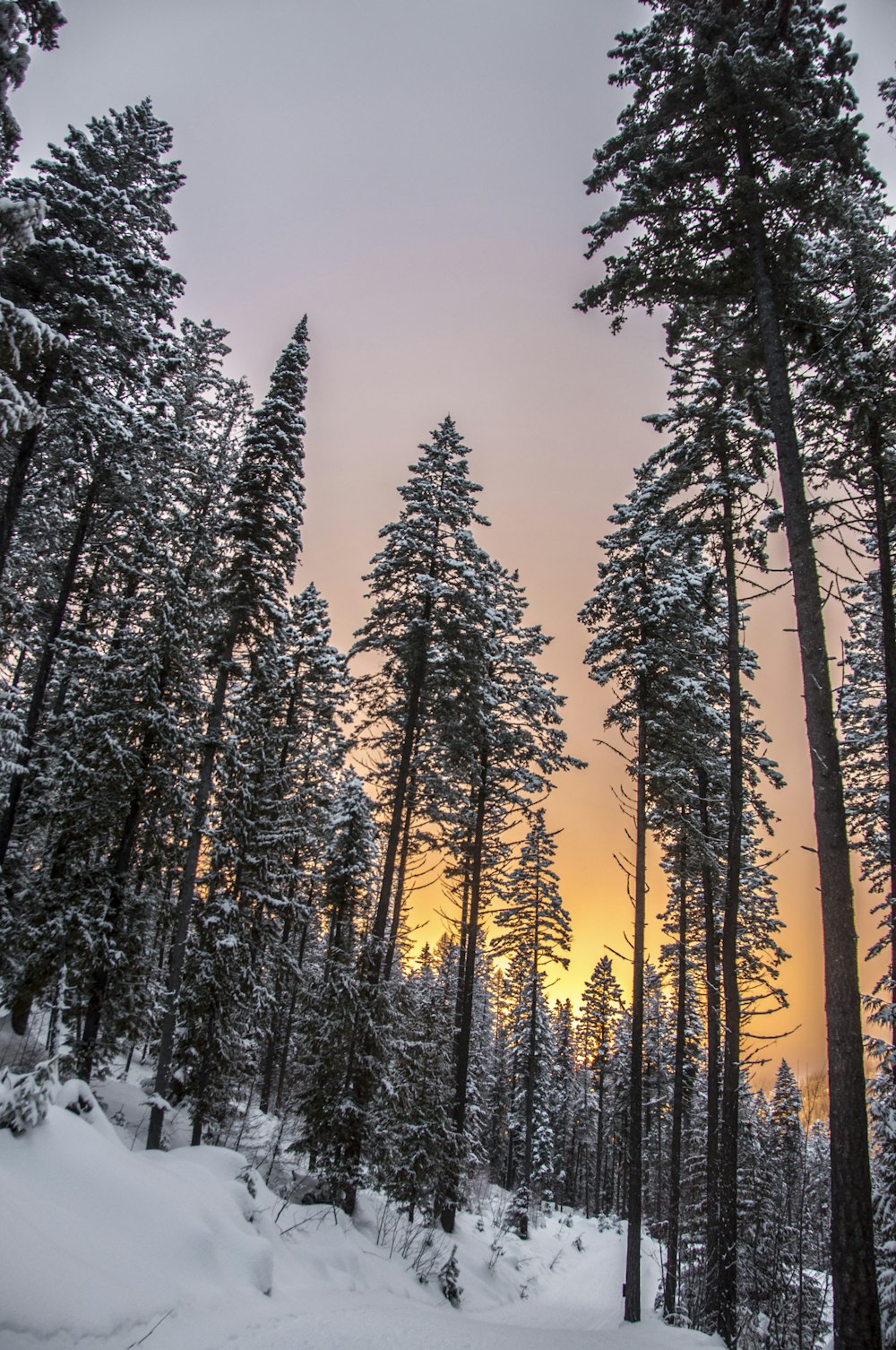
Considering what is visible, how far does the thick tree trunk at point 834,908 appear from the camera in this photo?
6117mm

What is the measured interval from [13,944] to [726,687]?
19.1 meters

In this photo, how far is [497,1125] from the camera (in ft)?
174

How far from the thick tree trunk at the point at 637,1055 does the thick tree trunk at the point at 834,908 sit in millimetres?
8035

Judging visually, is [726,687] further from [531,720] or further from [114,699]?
[114,699]

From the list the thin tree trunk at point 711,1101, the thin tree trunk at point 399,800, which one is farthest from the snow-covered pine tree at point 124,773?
the thin tree trunk at point 711,1101

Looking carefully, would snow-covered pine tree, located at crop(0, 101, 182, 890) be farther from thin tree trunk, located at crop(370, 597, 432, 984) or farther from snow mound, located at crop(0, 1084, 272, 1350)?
thin tree trunk, located at crop(370, 597, 432, 984)

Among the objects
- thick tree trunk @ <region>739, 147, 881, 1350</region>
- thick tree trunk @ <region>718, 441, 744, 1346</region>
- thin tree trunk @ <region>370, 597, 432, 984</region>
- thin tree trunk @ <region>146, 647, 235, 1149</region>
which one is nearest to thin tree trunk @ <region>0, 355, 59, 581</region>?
thin tree trunk @ <region>146, 647, 235, 1149</region>

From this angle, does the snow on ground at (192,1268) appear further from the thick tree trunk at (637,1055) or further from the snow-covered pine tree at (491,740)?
the snow-covered pine tree at (491,740)

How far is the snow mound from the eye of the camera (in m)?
4.58

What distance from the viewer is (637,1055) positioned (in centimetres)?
1475

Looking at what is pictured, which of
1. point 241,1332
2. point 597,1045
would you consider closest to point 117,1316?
point 241,1332

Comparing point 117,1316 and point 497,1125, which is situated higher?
point 117,1316

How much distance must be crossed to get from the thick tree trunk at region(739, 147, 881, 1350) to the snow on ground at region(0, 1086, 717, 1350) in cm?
457

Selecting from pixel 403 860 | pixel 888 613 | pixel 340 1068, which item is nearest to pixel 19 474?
pixel 403 860
